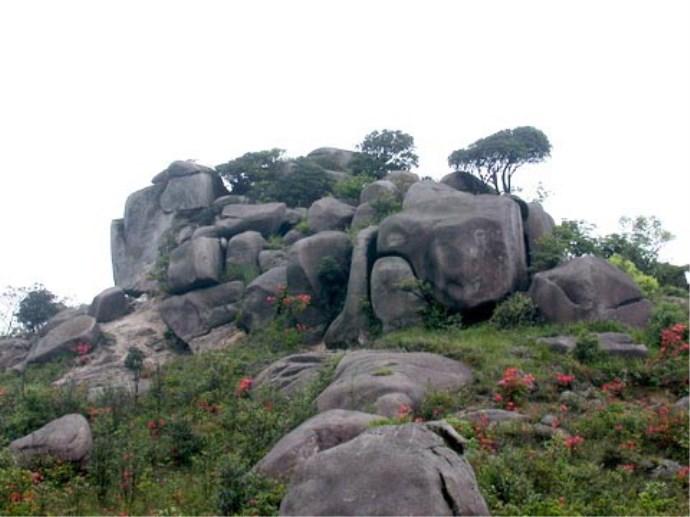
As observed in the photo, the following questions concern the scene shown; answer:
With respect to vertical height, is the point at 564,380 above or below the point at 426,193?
below

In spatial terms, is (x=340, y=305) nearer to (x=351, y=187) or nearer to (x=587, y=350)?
(x=351, y=187)

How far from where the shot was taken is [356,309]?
2388 cm

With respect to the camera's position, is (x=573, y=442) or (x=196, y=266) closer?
(x=573, y=442)

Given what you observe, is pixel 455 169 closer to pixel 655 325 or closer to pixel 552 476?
pixel 655 325

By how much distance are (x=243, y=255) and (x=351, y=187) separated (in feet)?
13.6

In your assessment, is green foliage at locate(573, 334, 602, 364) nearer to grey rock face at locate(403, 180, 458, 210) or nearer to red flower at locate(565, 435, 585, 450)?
red flower at locate(565, 435, 585, 450)

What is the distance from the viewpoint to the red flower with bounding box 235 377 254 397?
20219mm

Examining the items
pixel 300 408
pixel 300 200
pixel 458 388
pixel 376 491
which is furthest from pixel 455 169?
pixel 376 491

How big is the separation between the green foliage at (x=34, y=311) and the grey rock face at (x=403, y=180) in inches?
492

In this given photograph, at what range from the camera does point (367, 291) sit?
2409cm

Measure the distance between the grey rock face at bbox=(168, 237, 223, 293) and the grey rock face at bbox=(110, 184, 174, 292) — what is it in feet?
15.5

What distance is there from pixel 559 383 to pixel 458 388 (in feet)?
6.17

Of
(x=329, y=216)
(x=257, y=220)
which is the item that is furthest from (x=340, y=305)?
→ (x=257, y=220)

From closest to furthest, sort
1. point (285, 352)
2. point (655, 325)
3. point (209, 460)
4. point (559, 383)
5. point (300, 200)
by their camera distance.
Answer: point (209, 460), point (559, 383), point (655, 325), point (285, 352), point (300, 200)
